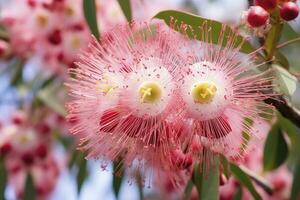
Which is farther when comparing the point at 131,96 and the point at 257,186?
the point at 257,186

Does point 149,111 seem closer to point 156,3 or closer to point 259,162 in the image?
point 259,162

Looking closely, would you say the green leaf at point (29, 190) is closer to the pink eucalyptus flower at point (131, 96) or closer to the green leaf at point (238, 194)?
the green leaf at point (238, 194)

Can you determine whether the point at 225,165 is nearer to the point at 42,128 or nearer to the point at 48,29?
the point at 48,29

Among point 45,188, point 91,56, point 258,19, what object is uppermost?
point 258,19

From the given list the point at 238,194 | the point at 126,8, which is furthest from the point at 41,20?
the point at 238,194

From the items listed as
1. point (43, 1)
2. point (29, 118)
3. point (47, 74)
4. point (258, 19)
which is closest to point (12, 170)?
point (29, 118)

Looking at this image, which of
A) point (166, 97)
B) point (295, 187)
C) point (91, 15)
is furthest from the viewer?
point (295, 187)
